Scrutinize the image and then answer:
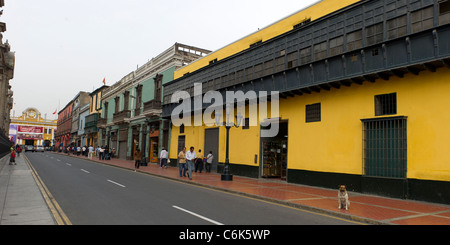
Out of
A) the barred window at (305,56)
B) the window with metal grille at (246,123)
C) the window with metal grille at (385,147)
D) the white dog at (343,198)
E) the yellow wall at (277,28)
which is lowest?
the white dog at (343,198)

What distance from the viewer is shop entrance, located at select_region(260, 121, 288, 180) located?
1838cm

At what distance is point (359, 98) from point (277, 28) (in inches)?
291

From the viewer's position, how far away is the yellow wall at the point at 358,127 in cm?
1033

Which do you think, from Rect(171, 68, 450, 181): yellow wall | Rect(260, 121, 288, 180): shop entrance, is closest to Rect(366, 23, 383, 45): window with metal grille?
Rect(171, 68, 450, 181): yellow wall

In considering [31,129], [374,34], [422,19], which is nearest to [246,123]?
[374,34]

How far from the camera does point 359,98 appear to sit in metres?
13.0

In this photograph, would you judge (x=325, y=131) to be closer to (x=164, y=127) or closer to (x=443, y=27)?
(x=443, y=27)

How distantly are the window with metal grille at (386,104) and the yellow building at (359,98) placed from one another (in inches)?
1.5

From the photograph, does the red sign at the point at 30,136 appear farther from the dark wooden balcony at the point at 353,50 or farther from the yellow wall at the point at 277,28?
the dark wooden balcony at the point at 353,50

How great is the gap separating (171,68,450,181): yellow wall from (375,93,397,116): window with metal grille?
19 centimetres

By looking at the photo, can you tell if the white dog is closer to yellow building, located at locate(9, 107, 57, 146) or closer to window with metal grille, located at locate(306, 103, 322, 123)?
window with metal grille, located at locate(306, 103, 322, 123)

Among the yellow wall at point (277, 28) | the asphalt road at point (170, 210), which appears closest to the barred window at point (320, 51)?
the yellow wall at point (277, 28)
